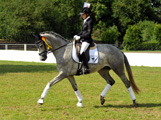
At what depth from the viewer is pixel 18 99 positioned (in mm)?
10742

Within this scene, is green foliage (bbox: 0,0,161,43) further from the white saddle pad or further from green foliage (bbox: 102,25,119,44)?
the white saddle pad

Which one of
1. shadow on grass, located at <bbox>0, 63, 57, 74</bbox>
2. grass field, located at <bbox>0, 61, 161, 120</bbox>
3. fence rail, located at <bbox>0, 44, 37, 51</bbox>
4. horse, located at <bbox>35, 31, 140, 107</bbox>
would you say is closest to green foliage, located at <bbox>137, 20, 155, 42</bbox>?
fence rail, located at <bbox>0, 44, 37, 51</bbox>

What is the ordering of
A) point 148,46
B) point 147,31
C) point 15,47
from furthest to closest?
1. point 147,31
2. point 148,46
3. point 15,47

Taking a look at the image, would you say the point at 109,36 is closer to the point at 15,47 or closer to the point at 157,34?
the point at 157,34


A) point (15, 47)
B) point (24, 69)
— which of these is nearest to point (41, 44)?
point (24, 69)

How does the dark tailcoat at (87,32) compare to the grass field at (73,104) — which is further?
the dark tailcoat at (87,32)

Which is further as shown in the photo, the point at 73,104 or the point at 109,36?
the point at 109,36

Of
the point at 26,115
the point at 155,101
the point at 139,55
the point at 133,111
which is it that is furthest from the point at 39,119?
the point at 139,55

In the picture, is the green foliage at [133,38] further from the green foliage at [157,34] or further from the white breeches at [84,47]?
the white breeches at [84,47]

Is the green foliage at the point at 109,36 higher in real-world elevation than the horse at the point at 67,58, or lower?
lower

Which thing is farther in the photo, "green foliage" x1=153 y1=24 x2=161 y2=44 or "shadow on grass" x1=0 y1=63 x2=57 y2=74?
"green foliage" x1=153 y1=24 x2=161 y2=44

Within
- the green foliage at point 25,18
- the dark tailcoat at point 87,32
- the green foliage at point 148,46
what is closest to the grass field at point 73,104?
the dark tailcoat at point 87,32

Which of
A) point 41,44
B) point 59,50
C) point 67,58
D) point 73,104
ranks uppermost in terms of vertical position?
point 41,44

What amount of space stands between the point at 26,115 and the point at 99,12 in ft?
193
